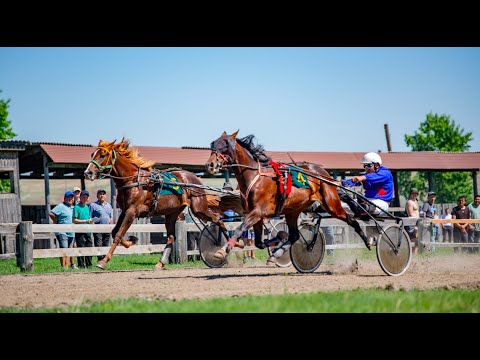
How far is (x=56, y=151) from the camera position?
75.7 feet

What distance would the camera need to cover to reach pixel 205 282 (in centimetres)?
1114

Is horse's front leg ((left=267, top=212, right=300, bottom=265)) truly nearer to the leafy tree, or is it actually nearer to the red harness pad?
the red harness pad

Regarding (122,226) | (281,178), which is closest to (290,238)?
(281,178)

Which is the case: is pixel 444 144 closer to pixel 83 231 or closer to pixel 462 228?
pixel 462 228

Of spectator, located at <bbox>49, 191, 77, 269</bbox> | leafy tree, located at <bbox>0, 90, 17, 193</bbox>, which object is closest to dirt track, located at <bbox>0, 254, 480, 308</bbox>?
spectator, located at <bbox>49, 191, 77, 269</bbox>

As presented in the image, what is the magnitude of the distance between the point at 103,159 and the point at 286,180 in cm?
408

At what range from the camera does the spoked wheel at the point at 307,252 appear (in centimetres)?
1278

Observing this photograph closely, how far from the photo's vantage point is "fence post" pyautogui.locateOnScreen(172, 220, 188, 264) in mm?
17109

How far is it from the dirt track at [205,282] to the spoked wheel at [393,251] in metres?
0.21

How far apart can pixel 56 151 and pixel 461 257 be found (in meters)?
13.6

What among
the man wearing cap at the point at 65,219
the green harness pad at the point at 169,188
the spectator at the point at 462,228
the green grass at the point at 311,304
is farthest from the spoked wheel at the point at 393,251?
the man wearing cap at the point at 65,219

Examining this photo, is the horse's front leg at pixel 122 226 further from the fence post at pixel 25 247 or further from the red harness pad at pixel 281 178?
the red harness pad at pixel 281 178
